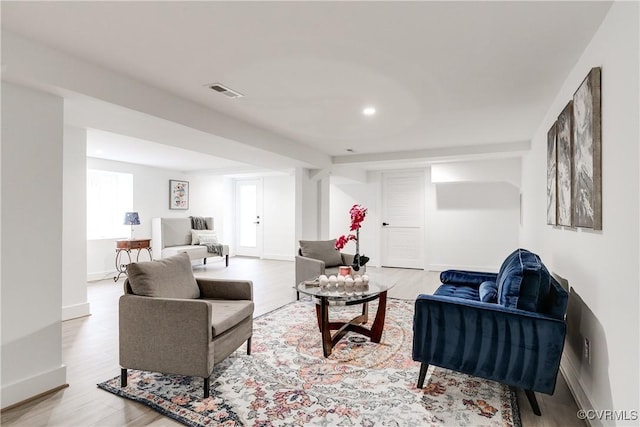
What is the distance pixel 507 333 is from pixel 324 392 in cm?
120

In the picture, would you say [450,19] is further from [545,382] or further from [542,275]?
[545,382]

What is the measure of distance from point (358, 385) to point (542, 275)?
4.53ft

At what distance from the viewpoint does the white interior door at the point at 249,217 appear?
29.8ft

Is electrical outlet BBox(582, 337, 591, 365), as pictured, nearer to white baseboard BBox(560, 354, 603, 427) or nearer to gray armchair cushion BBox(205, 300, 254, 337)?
white baseboard BBox(560, 354, 603, 427)

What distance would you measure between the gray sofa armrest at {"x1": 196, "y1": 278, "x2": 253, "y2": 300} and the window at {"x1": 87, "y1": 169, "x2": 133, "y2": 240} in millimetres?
4950

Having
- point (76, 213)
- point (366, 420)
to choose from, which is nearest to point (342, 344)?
point (366, 420)

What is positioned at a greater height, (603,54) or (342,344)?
(603,54)

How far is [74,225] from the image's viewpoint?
4109 mm

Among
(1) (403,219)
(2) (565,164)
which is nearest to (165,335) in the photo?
(2) (565,164)

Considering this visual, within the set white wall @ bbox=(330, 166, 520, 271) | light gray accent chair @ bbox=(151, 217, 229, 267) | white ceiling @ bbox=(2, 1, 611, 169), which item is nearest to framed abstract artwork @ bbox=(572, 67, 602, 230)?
white ceiling @ bbox=(2, 1, 611, 169)

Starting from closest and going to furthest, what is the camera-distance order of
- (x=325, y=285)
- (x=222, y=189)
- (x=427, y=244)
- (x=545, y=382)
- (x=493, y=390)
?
(x=545, y=382), (x=493, y=390), (x=325, y=285), (x=427, y=244), (x=222, y=189)

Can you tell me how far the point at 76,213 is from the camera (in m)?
4.13

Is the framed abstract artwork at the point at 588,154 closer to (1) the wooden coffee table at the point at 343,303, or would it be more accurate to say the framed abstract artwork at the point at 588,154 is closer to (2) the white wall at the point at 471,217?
(1) the wooden coffee table at the point at 343,303

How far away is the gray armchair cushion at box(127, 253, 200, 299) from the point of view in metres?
2.35
